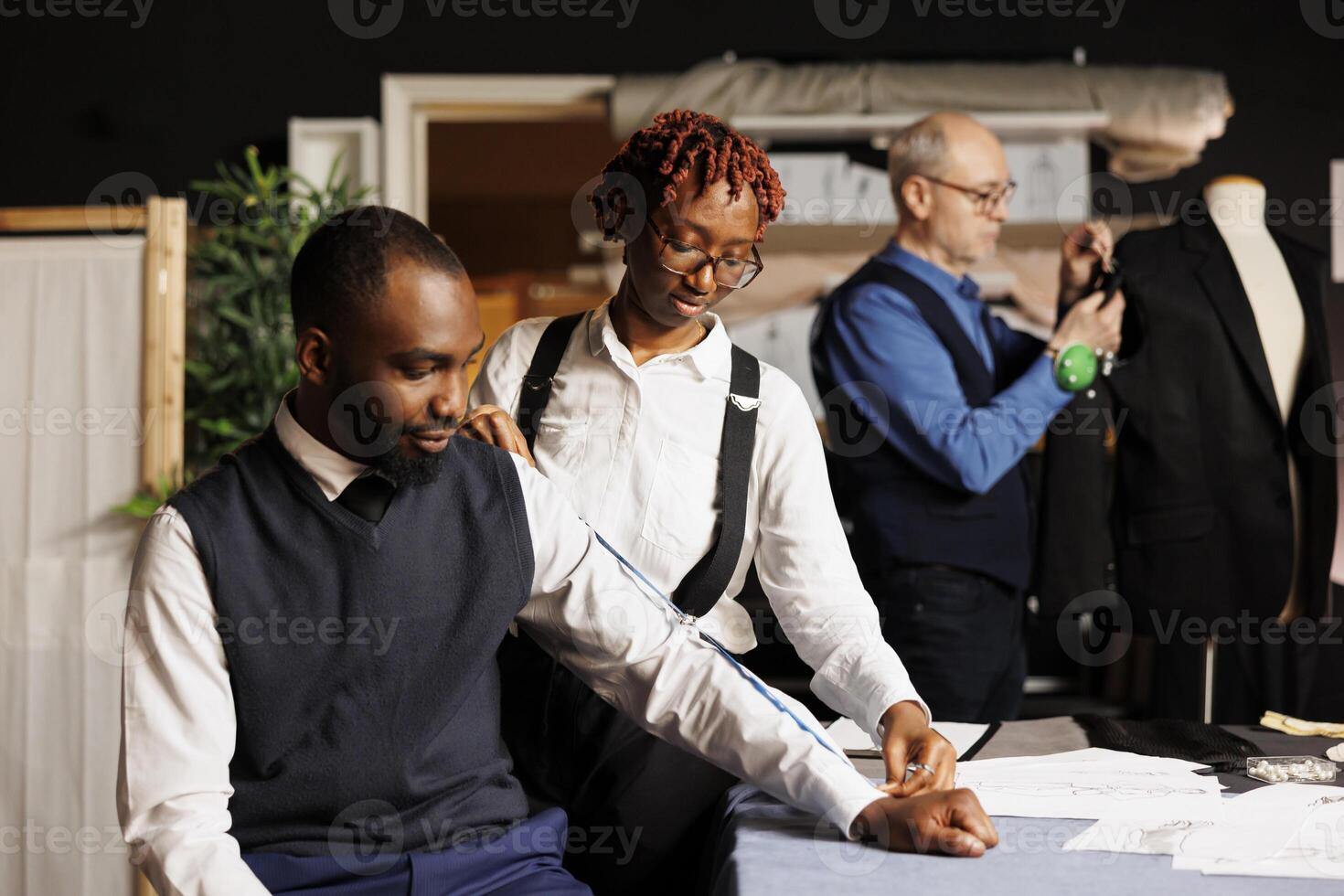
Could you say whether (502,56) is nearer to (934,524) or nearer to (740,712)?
(934,524)

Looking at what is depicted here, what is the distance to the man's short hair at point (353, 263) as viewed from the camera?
141cm

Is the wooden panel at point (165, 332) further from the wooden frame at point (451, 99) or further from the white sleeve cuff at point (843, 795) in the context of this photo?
the white sleeve cuff at point (843, 795)

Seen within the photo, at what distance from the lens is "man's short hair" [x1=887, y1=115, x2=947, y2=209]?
3133 mm

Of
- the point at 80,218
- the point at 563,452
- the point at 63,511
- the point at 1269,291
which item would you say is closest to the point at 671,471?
the point at 563,452

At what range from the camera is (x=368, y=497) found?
1.48 m

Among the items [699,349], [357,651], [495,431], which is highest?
[699,349]

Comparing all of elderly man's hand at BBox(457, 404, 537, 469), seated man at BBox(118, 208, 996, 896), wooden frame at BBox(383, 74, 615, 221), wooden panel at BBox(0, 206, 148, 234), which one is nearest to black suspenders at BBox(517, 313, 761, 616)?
elderly man's hand at BBox(457, 404, 537, 469)

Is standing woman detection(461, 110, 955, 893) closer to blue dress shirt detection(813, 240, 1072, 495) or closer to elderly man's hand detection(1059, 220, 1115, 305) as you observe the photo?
blue dress shirt detection(813, 240, 1072, 495)

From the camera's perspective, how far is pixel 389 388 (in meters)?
1.41

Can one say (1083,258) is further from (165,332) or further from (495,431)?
(165,332)

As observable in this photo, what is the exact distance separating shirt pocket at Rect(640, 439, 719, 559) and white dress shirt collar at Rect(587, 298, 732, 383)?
12 centimetres

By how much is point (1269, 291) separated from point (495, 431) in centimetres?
259

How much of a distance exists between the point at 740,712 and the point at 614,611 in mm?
192

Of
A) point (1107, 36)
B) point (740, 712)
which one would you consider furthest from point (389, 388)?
point (1107, 36)
